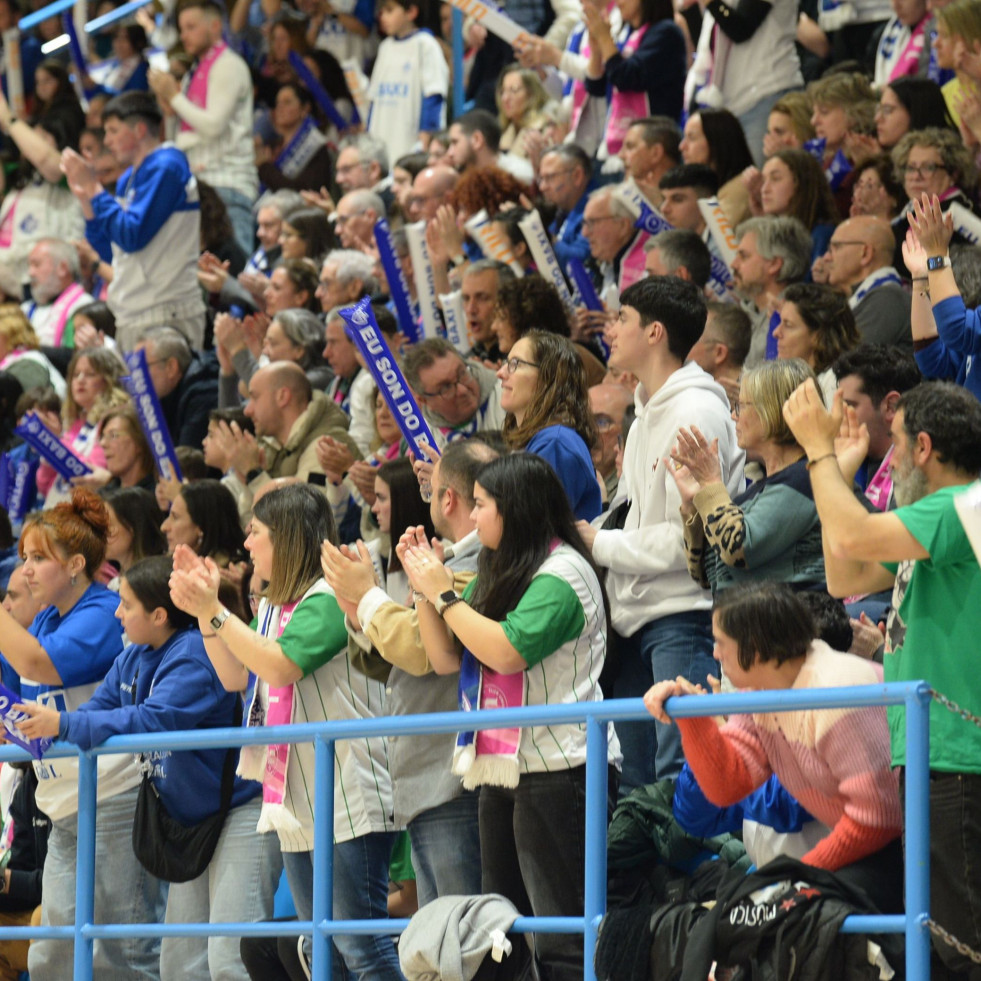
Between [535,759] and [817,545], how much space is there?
1.05m

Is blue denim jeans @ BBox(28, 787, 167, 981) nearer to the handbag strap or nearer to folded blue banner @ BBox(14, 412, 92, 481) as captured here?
the handbag strap

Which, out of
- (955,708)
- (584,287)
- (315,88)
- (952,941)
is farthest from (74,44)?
(952,941)

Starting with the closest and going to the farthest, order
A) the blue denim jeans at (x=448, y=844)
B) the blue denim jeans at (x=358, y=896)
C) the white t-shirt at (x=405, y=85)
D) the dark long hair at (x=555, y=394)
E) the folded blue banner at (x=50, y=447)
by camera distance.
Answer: the blue denim jeans at (x=448, y=844) → the blue denim jeans at (x=358, y=896) → the dark long hair at (x=555, y=394) → the folded blue banner at (x=50, y=447) → the white t-shirt at (x=405, y=85)

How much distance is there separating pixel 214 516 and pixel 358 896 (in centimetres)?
201

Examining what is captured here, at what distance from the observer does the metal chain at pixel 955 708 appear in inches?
139

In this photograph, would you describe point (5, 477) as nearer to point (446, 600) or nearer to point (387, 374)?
point (387, 374)

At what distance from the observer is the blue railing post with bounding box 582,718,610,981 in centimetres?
404

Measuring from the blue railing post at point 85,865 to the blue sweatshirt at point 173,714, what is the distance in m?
0.10

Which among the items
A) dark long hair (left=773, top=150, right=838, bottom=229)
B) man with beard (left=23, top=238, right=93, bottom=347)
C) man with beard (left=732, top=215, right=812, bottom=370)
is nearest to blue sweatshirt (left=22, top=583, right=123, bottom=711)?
man with beard (left=732, top=215, right=812, bottom=370)

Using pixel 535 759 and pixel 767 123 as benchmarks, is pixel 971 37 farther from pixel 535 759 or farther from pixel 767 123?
pixel 535 759

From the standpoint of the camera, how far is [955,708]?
3564mm

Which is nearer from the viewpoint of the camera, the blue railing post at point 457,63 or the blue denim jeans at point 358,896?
the blue denim jeans at point 358,896

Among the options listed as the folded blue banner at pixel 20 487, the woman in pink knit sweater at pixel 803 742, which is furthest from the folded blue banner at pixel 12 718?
the folded blue banner at pixel 20 487

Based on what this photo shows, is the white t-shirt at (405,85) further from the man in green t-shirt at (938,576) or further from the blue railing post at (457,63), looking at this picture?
the man in green t-shirt at (938,576)
